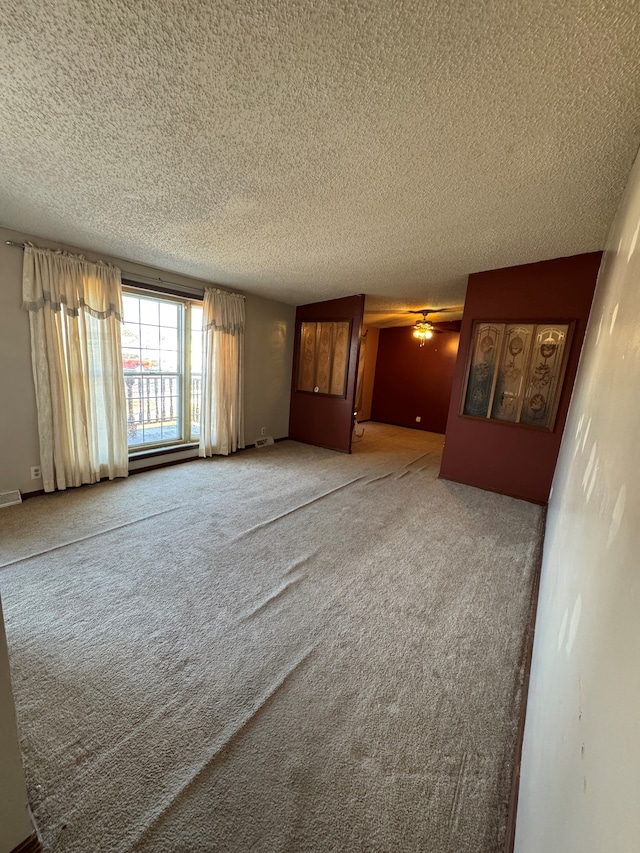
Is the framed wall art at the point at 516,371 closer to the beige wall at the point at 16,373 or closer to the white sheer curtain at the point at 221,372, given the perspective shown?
the white sheer curtain at the point at 221,372

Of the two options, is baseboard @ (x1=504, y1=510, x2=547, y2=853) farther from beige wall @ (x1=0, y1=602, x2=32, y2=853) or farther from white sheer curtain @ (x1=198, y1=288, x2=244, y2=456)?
white sheer curtain @ (x1=198, y1=288, x2=244, y2=456)

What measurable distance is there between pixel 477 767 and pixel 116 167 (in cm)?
315

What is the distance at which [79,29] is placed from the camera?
104 cm

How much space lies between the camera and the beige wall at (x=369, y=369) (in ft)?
24.6

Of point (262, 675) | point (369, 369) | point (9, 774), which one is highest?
point (369, 369)

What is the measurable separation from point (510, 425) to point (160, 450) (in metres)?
4.03

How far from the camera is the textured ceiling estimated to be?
39.2 inches

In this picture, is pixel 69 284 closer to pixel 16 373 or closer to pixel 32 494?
pixel 16 373

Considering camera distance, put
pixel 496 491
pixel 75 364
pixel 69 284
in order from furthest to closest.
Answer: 1. pixel 496 491
2. pixel 75 364
3. pixel 69 284

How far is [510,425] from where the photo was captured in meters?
3.48

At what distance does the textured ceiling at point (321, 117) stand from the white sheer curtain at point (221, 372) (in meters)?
1.59

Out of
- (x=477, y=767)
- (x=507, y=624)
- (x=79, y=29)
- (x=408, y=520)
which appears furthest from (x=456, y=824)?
(x=79, y=29)

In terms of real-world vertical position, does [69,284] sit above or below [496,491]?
above

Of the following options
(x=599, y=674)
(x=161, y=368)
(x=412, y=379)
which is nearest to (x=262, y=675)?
(x=599, y=674)
